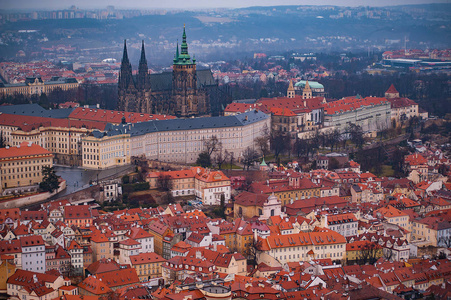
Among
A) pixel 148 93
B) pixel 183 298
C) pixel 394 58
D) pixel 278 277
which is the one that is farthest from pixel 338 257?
pixel 394 58

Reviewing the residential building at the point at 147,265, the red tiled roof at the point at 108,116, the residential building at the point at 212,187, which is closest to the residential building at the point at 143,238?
the residential building at the point at 147,265

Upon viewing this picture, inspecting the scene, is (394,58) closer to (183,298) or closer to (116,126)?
(116,126)

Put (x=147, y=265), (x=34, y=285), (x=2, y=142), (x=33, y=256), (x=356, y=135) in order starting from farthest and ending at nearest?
(x=356, y=135)
(x=2, y=142)
(x=147, y=265)
(x=33, y=256)
(x=34, y=285)

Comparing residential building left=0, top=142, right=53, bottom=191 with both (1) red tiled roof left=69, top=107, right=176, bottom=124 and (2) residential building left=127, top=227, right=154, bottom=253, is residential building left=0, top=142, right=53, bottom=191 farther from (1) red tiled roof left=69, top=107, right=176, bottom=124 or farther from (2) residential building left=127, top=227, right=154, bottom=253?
(2) residential building left=127, top=227, right=154, bottom=253

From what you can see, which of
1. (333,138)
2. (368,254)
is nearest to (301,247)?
(368,254)

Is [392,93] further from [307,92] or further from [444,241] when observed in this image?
[444,241]
